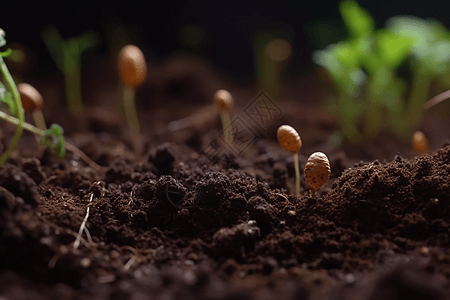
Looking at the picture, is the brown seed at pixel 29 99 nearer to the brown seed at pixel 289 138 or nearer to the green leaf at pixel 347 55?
the brown seed at pixel 289 138

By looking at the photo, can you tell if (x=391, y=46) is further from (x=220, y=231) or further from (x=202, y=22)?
(x=202, y=22)

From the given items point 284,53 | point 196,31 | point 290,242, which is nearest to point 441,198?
point 290,242

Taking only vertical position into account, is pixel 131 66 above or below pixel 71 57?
below

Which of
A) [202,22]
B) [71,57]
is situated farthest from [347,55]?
[202,22]

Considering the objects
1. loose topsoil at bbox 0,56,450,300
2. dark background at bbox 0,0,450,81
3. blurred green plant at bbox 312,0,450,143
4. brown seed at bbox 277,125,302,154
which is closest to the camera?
loose topsoil at bbox 0,56,450,300

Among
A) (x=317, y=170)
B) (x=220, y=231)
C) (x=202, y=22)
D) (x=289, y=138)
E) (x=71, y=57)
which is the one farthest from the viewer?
(x=202, y=22)

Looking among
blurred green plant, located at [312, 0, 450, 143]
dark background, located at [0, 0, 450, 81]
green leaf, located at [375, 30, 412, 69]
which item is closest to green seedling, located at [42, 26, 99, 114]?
dark background, located at [0, 0, 450, 81]

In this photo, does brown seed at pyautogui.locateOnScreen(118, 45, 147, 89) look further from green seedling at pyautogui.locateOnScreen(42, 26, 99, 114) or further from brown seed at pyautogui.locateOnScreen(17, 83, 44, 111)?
green seedling at pyautogui.locateOnScreen(42, 26, 99, 114)
